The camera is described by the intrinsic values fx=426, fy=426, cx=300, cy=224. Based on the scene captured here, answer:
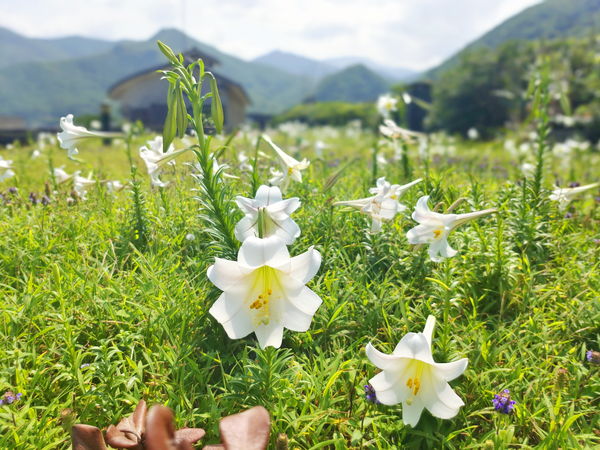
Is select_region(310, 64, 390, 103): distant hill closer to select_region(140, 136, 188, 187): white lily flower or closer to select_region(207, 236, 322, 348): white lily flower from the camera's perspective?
select_region(140, 136, 188, 187): white lily flower

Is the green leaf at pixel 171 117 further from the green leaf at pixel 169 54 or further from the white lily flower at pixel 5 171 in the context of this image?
the white lily flower at pixel 5 171

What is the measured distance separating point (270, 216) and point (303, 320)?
0.36 metres

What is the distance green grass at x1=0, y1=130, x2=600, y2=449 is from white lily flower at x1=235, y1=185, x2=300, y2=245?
0.41 metres

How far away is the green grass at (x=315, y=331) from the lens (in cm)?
144

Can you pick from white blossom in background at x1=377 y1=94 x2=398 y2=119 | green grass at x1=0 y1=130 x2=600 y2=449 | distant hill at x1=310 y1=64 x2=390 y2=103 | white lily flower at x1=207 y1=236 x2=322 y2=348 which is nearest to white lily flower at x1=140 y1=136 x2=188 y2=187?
green grass at x1=0 y1=130 x2=600 y2=449

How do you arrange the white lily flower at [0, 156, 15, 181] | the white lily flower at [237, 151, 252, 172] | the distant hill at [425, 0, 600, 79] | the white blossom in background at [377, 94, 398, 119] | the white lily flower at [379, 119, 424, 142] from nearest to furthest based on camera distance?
the white lily flower at [237, 151, 252, 172] → the white lily flower at [0, 156, 15, 181] → the white lily flower at [379, 119, 424, 142] → the white blossom in background at [377, 94, 398, 119] → the distant hill at [425, 0, 600, 79]

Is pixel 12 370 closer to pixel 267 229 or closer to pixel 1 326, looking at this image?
pixel 1 326

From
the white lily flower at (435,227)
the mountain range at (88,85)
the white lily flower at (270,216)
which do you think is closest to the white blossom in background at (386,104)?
the white lily flower at (435,227)

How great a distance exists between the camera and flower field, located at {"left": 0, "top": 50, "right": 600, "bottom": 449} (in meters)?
1.30

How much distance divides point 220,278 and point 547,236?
1.91 metres

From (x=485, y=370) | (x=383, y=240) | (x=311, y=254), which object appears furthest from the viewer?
(x=383, y=240)

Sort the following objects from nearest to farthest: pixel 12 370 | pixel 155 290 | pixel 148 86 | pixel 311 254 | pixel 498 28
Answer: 1. pixel 311 254
2. pixel 12 370
3. pixel 155 290
4. pixel 148 86
5. pixel 498 28

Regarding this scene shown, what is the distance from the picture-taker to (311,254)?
1185mm

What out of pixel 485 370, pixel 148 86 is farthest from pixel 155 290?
pixel 148 86
